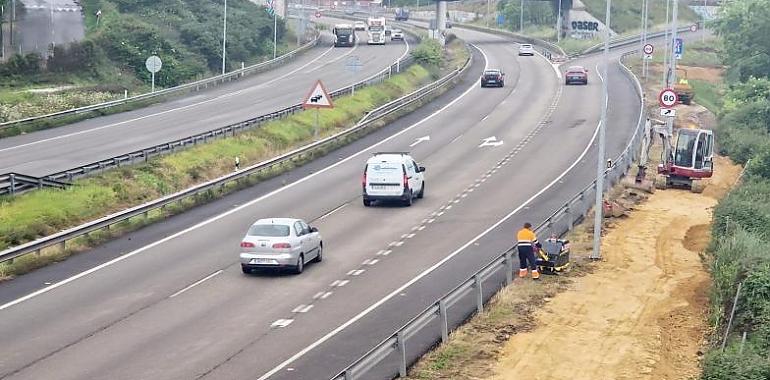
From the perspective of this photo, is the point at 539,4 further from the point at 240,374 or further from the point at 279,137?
the point at 240,374

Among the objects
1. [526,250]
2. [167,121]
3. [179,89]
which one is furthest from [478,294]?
[179,89]

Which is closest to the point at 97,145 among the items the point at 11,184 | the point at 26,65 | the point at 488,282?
the point at 11,184

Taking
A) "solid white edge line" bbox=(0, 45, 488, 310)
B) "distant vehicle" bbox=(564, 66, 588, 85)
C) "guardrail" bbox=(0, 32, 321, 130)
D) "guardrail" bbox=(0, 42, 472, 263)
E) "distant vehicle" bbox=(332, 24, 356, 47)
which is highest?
"distant vehicle" bbox=(332, 24, 356, 47)

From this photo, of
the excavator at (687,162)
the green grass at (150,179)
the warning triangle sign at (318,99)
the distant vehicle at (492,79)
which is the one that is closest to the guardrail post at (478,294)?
the green grass at (150,179)

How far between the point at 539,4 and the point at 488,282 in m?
140

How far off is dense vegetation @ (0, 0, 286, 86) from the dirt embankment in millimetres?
41703

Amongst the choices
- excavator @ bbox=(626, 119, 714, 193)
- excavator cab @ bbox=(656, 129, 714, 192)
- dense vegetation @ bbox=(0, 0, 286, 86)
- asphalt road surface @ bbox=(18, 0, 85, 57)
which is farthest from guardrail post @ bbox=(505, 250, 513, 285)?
asphalt road surface @ bbox=(18, 0, 85, 57)

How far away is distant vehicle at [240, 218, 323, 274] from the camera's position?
1133 inches

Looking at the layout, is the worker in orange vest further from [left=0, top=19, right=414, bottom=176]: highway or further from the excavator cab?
the excavator cab

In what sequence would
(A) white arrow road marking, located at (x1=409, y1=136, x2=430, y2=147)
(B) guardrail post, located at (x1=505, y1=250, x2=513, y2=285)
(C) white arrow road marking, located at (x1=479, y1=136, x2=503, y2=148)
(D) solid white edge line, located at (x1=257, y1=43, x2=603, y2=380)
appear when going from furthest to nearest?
(C) white arrow road marking, located at (x1=479, y1=136, x2=503, y2=148), (A) white arrow road marking, located at (x1=409, y1=136, x2=430, y2=147), (B) guardrail post, located at (x1=505, y1=250, x2=513, y2=285), (D) solid white edge line, located at (x1=257, y1=43, x2=603, y2=380)

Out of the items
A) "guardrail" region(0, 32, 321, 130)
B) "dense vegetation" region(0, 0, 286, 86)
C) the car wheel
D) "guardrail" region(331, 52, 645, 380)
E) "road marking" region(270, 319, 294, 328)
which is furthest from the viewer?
"dense vegetation" region(0, 0, 286, 86)

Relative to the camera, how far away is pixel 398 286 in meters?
28.2

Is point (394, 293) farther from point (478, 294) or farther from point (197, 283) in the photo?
point (197, 283)

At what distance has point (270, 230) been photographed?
96.2 feet
